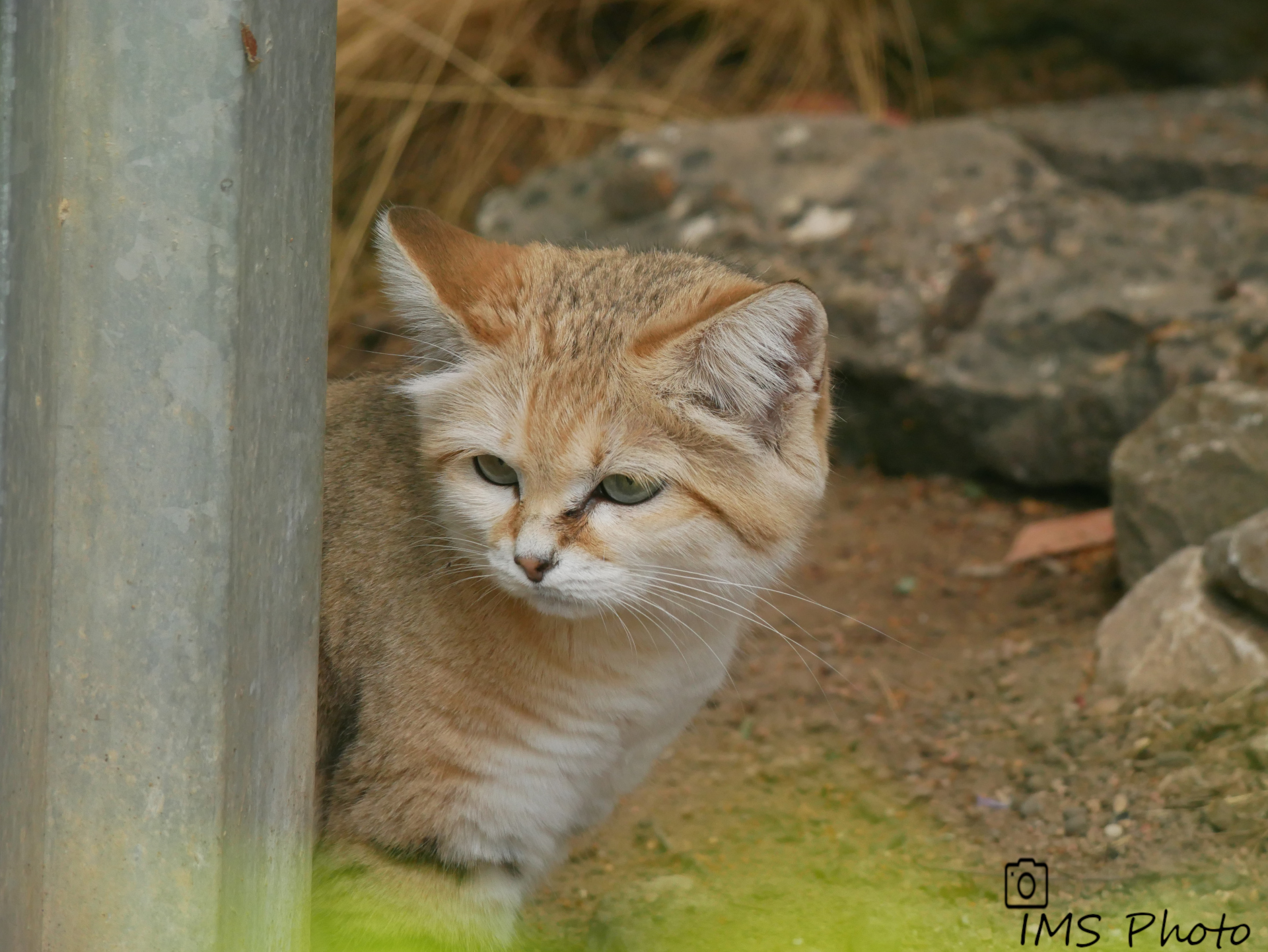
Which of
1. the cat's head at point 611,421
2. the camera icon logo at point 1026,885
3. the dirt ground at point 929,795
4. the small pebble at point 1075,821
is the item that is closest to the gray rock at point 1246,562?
the dirt ground at point 929,795

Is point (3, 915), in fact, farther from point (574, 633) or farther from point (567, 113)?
point (567, 113)

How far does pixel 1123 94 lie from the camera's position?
666 centimetres

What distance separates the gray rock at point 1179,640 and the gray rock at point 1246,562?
3.2 inches

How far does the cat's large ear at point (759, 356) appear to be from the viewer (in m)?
2.37

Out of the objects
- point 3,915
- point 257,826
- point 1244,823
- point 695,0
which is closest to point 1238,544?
point 1244,823

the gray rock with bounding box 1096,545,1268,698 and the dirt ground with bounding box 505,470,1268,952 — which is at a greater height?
the gray rock with bounding box 1096,545,1268,698

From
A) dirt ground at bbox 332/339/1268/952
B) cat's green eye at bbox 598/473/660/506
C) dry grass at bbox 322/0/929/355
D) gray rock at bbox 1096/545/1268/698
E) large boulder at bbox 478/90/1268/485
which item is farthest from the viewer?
dry grass at bbox 322/0/929/355

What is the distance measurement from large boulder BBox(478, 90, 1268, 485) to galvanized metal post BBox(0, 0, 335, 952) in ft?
8.35

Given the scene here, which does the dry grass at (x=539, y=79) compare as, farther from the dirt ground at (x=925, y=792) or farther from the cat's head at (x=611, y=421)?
the cat's head at (x=611, y=421)

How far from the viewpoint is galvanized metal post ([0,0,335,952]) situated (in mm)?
1945

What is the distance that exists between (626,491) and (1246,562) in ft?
5.70

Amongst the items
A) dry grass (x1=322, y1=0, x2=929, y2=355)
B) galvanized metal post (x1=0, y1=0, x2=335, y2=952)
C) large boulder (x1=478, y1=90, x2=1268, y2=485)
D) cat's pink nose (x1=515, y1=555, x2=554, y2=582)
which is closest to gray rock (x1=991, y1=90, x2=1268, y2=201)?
large boulder (x1=478, y1=90, x2=1268, y2=485)

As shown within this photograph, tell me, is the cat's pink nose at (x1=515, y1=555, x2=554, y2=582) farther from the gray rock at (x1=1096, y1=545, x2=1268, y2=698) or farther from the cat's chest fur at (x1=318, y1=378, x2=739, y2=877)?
the gray rock at (x1=1096, y1=545, x2=1268, y2=698)

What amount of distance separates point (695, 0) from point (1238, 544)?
505 centimetres
